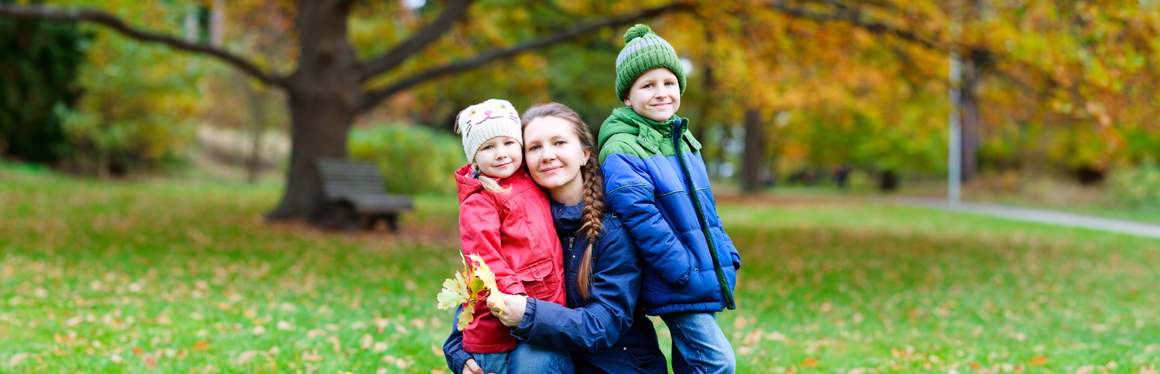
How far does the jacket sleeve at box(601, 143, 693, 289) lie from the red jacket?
282mm

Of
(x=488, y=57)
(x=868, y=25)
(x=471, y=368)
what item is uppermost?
(x=868, y=25)

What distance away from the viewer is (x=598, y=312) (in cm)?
268

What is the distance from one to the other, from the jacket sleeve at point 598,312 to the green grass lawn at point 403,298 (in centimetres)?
187

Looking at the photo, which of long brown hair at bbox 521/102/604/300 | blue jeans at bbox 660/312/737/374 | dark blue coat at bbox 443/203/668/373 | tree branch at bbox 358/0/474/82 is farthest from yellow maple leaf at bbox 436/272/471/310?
tree branch at bbox 358/0/474/82

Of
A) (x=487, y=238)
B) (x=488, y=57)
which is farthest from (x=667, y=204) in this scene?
(x=488, y=57)

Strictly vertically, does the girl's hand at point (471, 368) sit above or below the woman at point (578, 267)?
below

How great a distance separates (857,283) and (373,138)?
14512 mm

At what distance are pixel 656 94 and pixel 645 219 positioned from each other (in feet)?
1.66

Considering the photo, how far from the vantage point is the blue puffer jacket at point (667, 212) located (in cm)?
266

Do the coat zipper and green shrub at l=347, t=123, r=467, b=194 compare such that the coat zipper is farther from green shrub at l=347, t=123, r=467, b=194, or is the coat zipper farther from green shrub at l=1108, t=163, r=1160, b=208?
green shrub at l=1108, t=163, r=1160, b=208

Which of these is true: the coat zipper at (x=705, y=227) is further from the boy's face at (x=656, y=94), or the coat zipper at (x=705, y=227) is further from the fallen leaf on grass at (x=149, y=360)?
the fallen leaf on grass at (x=149, y=360)

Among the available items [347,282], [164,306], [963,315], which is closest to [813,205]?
[963,315]

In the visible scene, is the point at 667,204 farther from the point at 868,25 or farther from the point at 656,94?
the point at 868,25

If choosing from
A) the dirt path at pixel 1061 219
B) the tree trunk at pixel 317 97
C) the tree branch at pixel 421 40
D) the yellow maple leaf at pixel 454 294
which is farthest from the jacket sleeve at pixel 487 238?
the dirt path at pixel 1061 219
